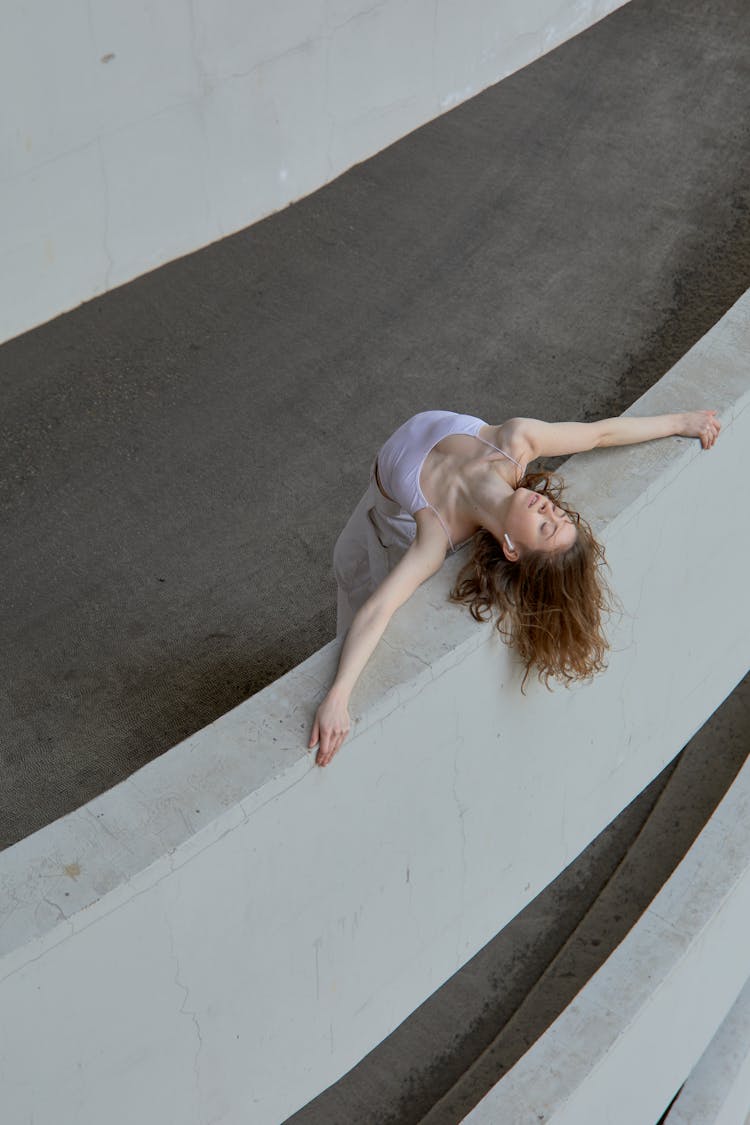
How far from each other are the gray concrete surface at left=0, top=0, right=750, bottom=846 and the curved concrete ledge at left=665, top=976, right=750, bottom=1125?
Result: 125 inches

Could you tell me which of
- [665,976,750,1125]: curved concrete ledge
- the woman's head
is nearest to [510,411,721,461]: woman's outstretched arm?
the woman's head

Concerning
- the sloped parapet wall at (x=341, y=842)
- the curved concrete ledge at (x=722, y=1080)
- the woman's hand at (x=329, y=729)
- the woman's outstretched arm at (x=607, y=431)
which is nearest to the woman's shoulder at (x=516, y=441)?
the woman's outstretched arm at (x=607, y=431)

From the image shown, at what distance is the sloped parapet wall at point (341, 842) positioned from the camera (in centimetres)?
314

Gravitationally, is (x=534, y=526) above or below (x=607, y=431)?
above

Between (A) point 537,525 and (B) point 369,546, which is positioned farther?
(B) point 369,546

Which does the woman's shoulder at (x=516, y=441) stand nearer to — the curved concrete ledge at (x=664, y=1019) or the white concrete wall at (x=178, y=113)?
the curved concrete ledge at (x=664, y=1019)

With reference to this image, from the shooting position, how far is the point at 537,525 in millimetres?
3590

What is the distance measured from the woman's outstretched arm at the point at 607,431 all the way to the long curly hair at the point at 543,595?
138 mm

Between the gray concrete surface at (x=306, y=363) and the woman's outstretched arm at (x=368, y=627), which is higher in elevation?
the woman's outstretched arm at (x=368, y=627)

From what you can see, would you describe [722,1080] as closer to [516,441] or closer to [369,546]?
[369,546]

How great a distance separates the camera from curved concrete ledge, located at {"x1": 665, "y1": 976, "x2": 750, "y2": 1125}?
6.75m

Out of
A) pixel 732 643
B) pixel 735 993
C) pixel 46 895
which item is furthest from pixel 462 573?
pixel 735 993

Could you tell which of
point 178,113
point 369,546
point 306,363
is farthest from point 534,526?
point 178,113

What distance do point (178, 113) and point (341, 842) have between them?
185 inches
